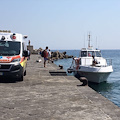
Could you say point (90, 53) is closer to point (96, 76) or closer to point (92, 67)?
point (92, 67)

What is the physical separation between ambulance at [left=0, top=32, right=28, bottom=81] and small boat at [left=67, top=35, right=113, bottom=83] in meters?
9.53

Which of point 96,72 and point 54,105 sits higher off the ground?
point 54,105

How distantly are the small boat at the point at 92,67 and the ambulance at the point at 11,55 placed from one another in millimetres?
9529

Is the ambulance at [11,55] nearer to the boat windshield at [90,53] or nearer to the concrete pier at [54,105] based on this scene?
the concrete pier at [54,105]

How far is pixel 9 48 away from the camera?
11.8 m

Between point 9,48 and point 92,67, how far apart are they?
10276 millimetres

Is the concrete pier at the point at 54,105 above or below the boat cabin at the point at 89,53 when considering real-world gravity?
below

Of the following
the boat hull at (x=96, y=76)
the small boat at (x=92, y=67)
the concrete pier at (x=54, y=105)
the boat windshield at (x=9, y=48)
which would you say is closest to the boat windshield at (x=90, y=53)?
the small boat at (x=92, y=67)

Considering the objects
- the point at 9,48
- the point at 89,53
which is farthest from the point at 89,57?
the point at 9,48

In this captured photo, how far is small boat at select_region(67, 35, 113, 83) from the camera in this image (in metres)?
20.4

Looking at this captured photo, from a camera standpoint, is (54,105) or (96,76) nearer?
(54,105)

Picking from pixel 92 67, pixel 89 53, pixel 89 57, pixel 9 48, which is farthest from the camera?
pixel 89 53

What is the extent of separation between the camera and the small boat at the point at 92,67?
20367 millimetres

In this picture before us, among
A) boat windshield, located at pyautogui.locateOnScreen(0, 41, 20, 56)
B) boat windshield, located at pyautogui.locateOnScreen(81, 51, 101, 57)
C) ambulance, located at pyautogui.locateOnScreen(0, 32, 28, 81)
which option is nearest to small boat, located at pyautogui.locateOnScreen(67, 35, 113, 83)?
boat windshield, located at pyautogui.locateOnScreen(81, 51, 101, 57)
